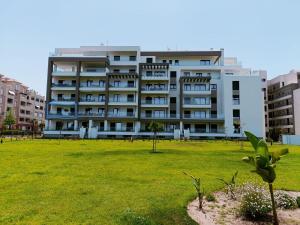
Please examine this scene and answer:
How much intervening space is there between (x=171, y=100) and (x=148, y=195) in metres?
63.5

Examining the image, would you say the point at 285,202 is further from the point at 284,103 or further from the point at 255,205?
the point at 284,103

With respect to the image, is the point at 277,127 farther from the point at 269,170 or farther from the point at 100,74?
the point at 269,170

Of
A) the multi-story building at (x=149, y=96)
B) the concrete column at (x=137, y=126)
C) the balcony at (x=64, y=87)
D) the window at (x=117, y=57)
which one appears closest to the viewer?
the concrete column at (x=137, y=126)

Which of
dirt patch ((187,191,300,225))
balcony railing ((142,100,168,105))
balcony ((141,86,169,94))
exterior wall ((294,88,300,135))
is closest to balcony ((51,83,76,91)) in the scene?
balcony ((141,86,169,94))

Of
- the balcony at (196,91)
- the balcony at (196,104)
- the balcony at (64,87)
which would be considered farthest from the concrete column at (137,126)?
the balcony at (64,87)

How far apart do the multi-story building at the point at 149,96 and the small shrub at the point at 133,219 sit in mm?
59013

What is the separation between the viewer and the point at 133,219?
8188 mm

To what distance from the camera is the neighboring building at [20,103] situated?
338ft

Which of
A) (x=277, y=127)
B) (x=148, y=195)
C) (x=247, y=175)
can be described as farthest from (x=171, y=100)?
(x=148, y=195)

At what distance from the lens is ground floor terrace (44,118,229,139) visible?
68.1 metres

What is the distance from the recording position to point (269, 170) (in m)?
7.08

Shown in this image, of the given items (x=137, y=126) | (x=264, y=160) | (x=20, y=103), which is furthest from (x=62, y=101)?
(x=264, y=160)

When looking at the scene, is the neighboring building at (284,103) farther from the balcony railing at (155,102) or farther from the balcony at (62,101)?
the balcony at (62,101)

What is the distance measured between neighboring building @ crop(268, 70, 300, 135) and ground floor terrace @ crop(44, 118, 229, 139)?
25.7 m
